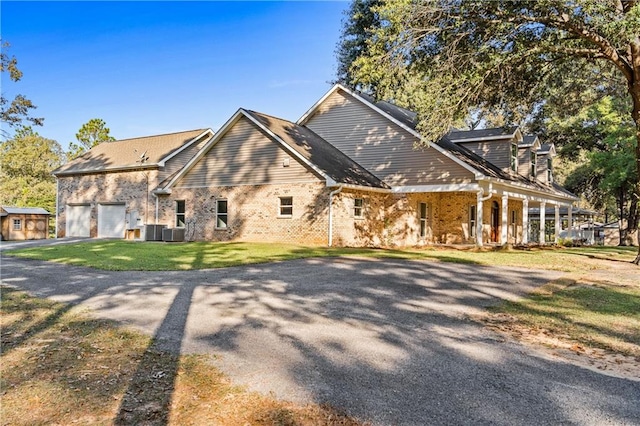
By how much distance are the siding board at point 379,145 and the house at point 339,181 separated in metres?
0.05

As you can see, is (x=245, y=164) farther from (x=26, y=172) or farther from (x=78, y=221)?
(x=26, y=172)

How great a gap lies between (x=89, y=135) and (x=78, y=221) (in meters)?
21.8

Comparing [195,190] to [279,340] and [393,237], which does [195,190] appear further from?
[279,340]

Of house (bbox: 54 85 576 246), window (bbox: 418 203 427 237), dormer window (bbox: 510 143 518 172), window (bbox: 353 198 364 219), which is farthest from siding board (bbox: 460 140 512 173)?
window (bbox: 353 198 364 219)

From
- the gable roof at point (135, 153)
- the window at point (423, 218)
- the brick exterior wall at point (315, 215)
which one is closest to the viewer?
the brick exterior wall at point (315, 215)

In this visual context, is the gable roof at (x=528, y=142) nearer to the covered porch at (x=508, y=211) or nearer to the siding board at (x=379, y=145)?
the covered porch at (x=508, y=211)

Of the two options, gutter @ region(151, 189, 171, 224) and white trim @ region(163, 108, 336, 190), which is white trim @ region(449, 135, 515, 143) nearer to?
white trim @ region(163, 108, 336, 190)

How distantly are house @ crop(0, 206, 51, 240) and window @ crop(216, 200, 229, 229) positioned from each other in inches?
535

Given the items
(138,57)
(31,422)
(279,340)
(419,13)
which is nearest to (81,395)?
(31,422)

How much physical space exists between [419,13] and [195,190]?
45.8 ft

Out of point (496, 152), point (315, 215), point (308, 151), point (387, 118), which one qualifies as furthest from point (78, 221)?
point (496, 152)

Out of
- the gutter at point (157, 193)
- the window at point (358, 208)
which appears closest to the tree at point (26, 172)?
the gutter at point (157, 193)

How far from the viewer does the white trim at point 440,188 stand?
19281 millimetres

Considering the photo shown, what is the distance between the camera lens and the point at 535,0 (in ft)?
41.2
